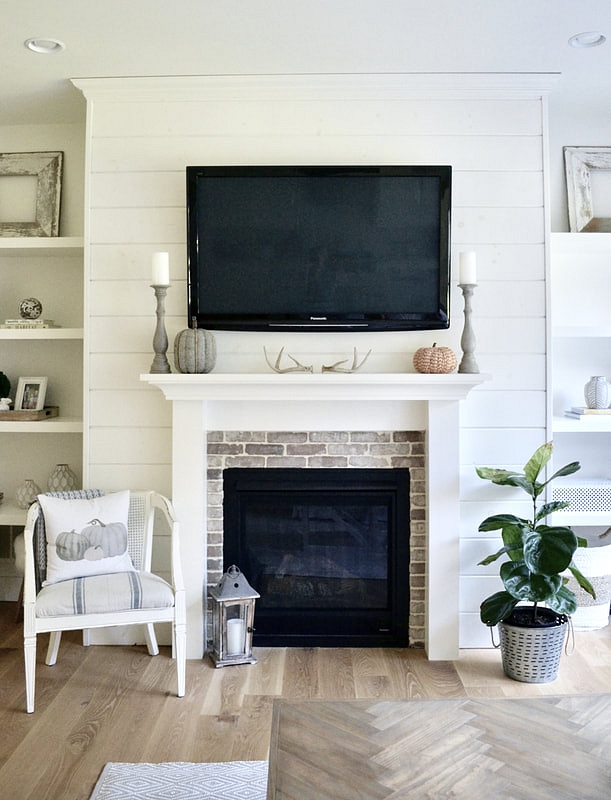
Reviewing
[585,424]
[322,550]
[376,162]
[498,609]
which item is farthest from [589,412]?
[376,162]

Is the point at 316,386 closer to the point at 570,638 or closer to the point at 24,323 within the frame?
the point at 24,323

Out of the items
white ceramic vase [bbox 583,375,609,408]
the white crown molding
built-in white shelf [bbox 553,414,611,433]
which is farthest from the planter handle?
the white crown molding

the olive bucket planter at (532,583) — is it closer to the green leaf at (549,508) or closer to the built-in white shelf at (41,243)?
the green leaf at (549,508)

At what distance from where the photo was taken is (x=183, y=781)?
2.42 m

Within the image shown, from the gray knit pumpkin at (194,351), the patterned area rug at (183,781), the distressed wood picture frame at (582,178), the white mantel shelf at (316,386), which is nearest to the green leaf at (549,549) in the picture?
the white mantel shelf at (316,386)

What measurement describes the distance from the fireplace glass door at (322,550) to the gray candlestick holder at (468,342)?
0.57 metres

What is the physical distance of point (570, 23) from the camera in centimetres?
295

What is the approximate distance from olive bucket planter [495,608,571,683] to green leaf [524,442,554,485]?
23.2 inches

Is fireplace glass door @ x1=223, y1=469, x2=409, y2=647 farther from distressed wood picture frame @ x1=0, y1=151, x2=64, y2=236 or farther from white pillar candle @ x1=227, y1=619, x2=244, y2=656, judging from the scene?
distressed wood picture frame @ x1=0, y1=151, x2=64, y2=236

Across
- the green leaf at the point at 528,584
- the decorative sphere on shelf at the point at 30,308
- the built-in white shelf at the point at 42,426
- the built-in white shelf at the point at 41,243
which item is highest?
the built-in white shelf at the point at 41,243

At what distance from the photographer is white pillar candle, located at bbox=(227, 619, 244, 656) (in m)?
3.40

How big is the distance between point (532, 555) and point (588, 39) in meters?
2.02

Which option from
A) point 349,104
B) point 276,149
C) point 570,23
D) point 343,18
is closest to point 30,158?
point 276,149

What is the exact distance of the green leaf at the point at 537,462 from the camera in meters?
3.28
